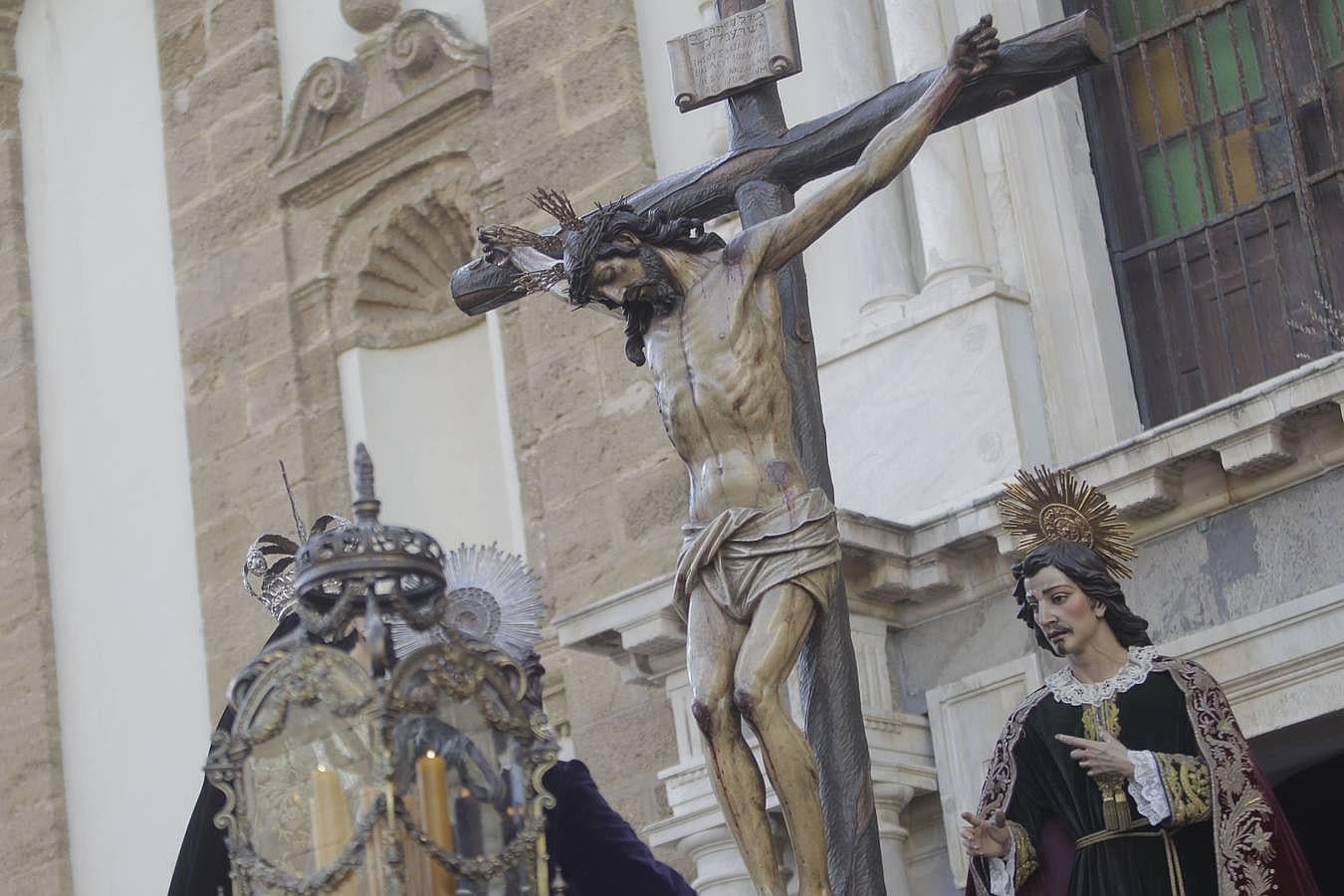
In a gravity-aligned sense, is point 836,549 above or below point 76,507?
below

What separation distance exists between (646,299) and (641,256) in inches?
3.7

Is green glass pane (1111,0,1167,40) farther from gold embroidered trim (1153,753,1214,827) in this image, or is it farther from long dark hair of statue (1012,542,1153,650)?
gold embroidered trim (1153,753,1214,827)

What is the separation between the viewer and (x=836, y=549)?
617 centimetres

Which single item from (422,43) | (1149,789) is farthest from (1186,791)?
(422,43)

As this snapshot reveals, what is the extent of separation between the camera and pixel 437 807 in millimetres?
5688

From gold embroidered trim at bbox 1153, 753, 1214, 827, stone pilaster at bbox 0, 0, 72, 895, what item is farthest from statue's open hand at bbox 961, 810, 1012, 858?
stone pilaster at bbox 0, 0, 72, 895

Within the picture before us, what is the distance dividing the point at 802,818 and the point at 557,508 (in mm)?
5866

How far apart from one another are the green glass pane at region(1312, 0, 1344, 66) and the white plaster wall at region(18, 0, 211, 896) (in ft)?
18.5

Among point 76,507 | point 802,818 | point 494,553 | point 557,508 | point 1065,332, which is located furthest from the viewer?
point 76,507

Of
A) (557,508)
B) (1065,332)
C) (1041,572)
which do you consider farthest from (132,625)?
(1041,572)

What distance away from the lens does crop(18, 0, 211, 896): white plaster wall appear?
13.3 metres

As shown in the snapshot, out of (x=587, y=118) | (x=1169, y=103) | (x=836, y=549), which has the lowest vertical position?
(x=836, y=549)

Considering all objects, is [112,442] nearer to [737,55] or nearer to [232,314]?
[232,314]

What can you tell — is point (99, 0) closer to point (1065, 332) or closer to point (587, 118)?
point (587, 118)
